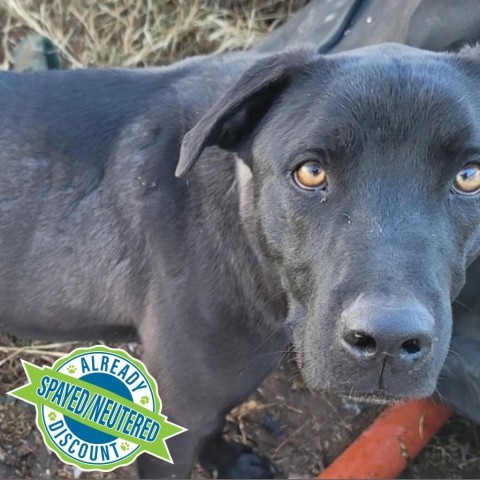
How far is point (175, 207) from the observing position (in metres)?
2.47

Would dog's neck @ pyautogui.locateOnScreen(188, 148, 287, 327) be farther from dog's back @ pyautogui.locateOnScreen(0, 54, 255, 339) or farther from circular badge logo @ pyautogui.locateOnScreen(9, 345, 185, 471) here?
circular badge logo @ pyautogui.locateOnScreen(9, 345, 185, 471)

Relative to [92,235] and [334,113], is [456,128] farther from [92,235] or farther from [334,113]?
[92,235]

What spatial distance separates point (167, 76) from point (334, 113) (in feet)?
2.65

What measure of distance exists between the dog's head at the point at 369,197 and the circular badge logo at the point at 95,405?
0.44m

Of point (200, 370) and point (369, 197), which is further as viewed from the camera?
point (200, 370)

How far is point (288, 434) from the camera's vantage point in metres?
3.29

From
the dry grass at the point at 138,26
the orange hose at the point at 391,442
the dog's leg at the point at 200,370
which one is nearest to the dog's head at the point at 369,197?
the dog's leg at the point at 200,370

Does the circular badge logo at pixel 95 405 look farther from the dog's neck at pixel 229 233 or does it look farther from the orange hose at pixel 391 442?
the orange hose at pixel 391 442

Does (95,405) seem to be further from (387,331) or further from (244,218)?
(387,331)

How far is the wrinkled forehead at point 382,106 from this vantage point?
6.31 ft

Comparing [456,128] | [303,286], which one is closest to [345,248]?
[303,286]

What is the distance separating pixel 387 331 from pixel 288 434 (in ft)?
5.54

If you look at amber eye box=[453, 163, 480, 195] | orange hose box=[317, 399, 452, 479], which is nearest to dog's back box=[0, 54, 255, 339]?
amber eye box=[453, 163, 480, 195]

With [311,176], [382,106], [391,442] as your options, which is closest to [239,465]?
[391,442]
